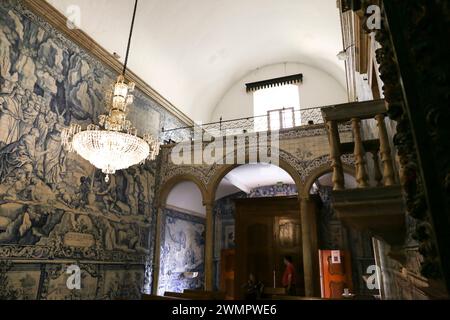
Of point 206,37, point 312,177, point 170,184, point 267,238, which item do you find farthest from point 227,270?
point 206,37

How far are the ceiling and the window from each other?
4.29ft

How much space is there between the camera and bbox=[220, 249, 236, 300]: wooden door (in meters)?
12.4

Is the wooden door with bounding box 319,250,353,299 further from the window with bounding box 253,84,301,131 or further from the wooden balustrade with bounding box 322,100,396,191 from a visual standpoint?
the wooden balustrade with bounding box 322,100,396,191

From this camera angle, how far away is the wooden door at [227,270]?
40.6 feet

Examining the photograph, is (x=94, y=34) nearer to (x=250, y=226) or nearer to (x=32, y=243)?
(x=32, y=243)

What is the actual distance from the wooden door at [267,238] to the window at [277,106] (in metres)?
3.69

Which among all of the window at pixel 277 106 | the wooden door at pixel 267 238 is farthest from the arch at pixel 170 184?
the window at pixel 277 106

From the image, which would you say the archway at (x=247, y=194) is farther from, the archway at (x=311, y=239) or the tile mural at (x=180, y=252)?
the archway at (x=311, y=239)

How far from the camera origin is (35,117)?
6613mm

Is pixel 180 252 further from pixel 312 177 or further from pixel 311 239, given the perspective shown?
pixel 312 177

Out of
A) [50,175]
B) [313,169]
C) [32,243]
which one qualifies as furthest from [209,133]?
[32,243]

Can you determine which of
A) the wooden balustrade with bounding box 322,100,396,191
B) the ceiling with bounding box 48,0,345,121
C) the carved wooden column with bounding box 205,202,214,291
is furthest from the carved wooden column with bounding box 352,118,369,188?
the ceiling with bounding box 48,0,345,121

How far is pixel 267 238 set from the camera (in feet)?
35.2
